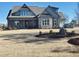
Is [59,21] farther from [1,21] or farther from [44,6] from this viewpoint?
[1,21]

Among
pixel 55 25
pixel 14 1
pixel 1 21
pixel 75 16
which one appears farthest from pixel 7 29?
pixel 75 16

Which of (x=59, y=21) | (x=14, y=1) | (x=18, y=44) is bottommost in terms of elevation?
(x=18, y=44)

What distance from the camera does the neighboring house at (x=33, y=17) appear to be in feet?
14.8

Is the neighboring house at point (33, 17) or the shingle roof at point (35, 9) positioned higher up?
the shingle roof at point (35, 9)

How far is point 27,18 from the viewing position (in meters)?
4.54

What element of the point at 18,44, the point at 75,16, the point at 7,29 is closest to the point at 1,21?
the point at 7,29

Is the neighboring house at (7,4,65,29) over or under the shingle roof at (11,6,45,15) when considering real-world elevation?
under

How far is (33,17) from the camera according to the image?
4.54m

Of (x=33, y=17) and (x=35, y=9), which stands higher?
(x=35, y=9)

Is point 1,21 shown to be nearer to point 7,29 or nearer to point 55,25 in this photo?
point 7,29

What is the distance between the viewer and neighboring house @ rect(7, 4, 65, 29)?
4.51 m

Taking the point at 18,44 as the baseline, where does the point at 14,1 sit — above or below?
above

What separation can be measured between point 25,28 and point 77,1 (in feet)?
3.04

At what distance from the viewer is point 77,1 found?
4.40 m
